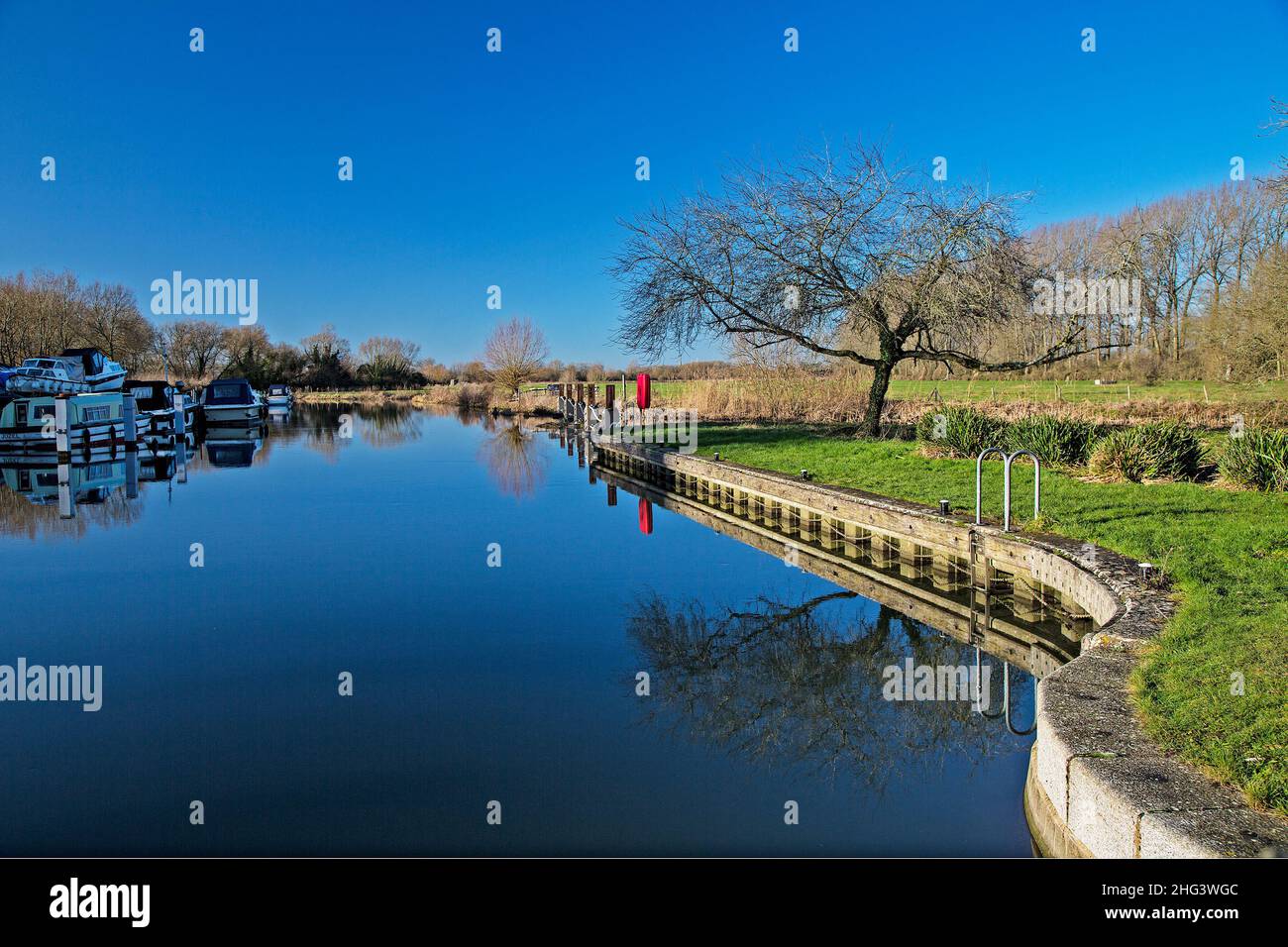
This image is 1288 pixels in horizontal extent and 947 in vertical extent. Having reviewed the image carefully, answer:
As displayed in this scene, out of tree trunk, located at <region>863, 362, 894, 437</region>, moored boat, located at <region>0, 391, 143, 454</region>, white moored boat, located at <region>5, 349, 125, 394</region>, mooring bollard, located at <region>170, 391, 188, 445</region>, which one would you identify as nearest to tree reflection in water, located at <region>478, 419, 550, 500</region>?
tree trunk, located at <region>863, 362, 894, 437</region>

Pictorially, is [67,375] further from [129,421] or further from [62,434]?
[62,434]

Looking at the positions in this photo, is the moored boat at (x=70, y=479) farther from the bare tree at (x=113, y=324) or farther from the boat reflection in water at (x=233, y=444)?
the bare tree at (x=113, y=324)

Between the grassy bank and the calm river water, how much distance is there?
1042 mm

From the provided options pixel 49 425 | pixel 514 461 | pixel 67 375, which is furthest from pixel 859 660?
pixel 67 375

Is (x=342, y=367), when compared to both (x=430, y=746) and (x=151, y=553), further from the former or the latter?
(x=430, y=746)

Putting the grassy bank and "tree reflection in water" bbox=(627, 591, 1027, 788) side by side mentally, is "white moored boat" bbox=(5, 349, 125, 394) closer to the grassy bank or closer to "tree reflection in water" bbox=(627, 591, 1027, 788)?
the grassy bank

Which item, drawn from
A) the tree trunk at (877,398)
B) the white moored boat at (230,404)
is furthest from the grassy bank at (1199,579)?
the white moored boat at (230,404)

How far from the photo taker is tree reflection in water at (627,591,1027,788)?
5.72 meters

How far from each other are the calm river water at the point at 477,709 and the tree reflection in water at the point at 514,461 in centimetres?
620

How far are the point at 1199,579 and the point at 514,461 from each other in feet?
64.7

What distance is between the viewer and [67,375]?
26.4 metres

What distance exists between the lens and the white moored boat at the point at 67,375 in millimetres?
24719
